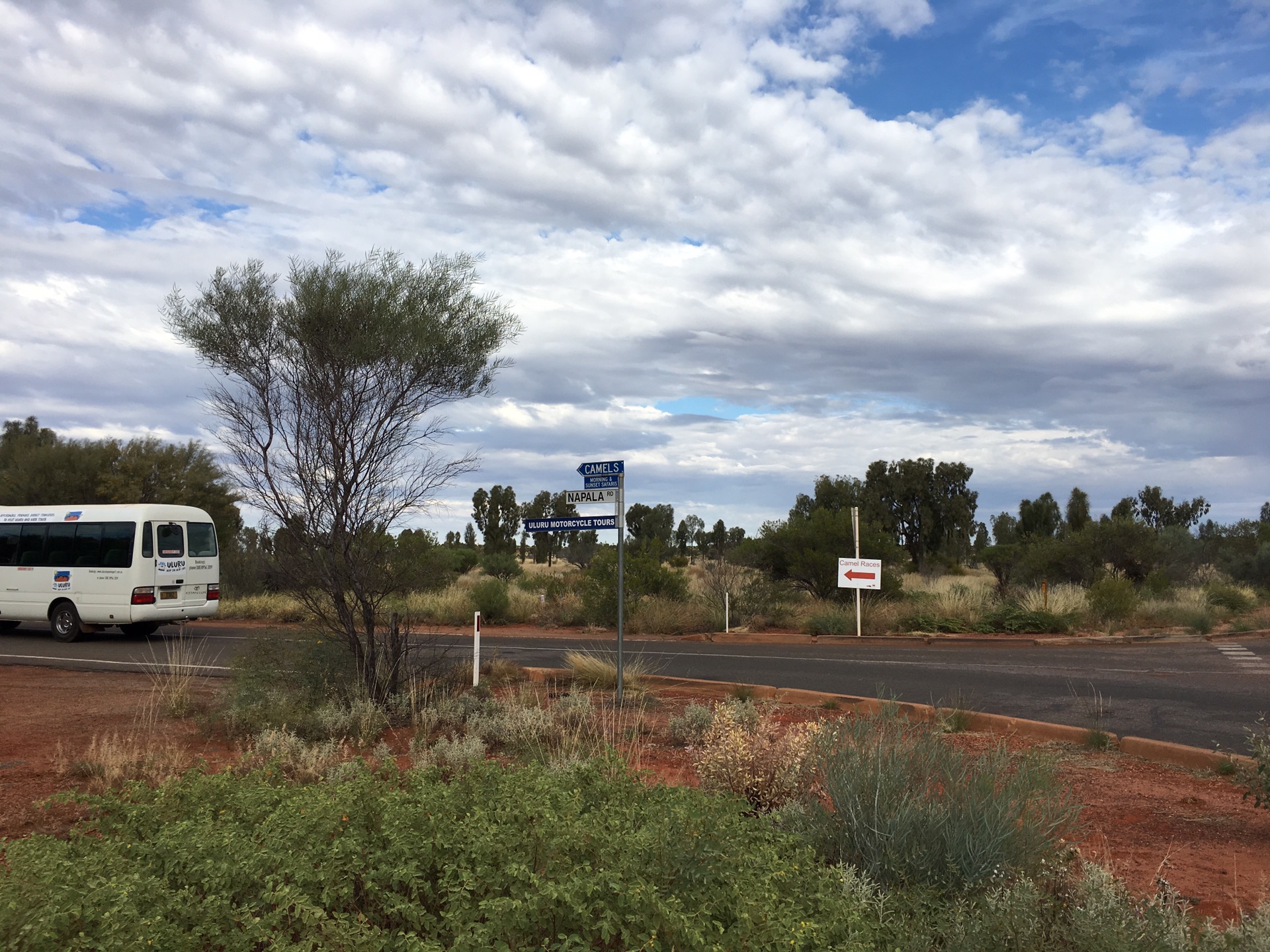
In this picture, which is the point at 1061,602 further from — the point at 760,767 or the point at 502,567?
the point at 502,567

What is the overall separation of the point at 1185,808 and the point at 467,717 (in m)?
6.39

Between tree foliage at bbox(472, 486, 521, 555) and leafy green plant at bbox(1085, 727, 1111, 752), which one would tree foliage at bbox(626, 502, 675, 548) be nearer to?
tree foliage at bbox(472, 486, 521, 555)

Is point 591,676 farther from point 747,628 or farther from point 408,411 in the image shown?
point 747,628

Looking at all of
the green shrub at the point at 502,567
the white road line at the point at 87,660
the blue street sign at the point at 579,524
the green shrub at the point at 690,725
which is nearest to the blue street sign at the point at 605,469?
the blue street sign at the point at 579,524

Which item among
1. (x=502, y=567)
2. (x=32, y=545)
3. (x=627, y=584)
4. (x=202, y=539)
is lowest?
(x=627, y=584)

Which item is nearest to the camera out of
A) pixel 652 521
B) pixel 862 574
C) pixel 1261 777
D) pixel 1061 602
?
pixel 1261 777

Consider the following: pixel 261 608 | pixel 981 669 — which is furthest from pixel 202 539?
pixel 981 669

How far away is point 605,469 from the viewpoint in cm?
1053

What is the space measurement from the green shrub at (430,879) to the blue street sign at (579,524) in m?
5.86

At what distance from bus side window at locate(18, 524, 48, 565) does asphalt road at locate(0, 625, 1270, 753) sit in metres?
1.80

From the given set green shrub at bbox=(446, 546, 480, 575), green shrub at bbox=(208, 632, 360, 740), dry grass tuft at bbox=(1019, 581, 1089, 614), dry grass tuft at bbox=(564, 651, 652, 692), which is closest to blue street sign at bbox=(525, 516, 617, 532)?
green shrub at bbox=(208, 632, 360, 740)

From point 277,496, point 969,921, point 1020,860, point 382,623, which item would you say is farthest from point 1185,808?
point 277,496

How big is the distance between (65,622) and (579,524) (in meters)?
16.6

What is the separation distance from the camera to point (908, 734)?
6445 mm
